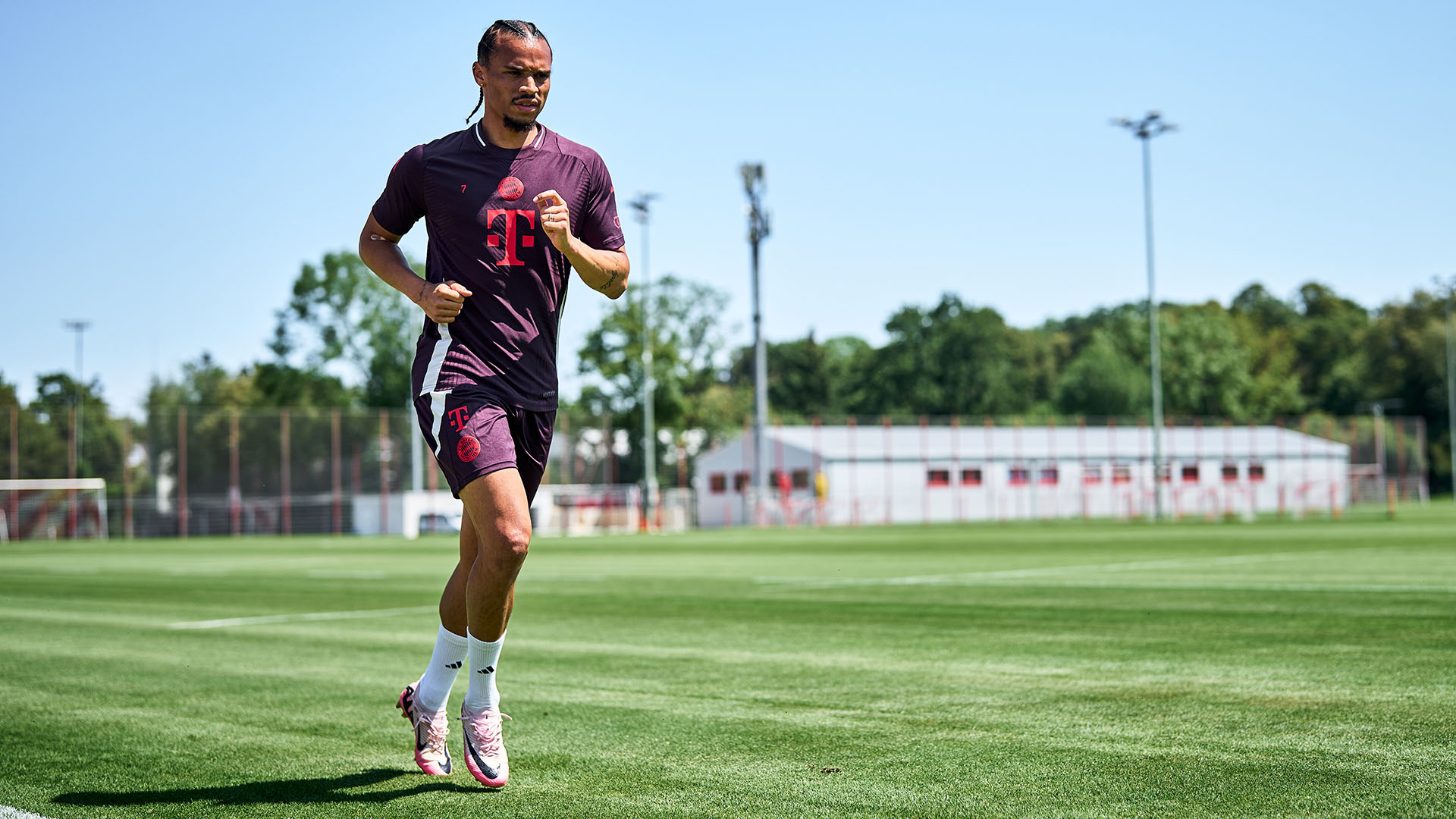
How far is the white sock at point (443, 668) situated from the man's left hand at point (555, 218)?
129 centimetres

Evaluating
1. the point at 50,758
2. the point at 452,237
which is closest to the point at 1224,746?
the point at 452,237

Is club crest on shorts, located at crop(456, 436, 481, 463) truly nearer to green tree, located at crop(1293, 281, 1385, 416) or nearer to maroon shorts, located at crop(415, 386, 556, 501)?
maroon shorts, located at crop(415, 386, 556, 501)

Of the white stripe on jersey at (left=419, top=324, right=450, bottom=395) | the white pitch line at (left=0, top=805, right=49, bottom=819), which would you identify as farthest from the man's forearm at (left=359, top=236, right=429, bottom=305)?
the white pitch line at (left=0, top=805, right=49, bottom=819)

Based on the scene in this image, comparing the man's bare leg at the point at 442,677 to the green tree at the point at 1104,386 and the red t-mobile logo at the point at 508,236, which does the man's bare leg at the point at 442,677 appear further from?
the green tree at the point at 1104,386

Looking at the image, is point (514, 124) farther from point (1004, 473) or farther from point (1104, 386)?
point (1104, 386)

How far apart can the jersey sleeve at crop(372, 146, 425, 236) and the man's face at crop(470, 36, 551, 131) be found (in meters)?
0.29

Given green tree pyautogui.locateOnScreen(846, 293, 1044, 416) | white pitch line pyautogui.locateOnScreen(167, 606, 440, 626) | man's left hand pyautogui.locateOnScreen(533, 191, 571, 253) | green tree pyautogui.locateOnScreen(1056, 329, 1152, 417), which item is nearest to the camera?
man's left hand pyautogui.locateOnScreen(533, 191, 571, 253)

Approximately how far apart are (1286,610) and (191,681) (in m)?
6.61

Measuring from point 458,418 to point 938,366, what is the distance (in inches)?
3952

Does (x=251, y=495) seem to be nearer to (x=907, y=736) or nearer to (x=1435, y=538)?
(x=1435, y=538)

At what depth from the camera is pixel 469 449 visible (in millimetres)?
4168

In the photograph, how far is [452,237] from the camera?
4375 millimetres

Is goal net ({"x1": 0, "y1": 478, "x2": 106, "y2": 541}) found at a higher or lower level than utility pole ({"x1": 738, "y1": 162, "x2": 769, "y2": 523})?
lower

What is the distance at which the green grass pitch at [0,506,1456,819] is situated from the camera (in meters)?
3.87
